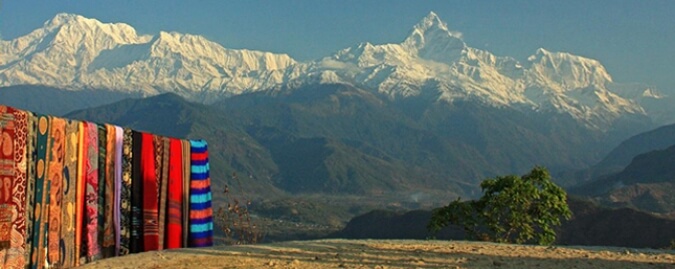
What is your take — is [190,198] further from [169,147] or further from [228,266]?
[228,266]

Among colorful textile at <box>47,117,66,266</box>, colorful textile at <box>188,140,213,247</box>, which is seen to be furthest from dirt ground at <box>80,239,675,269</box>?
colorful textile at <box>188,140,213,247</box>

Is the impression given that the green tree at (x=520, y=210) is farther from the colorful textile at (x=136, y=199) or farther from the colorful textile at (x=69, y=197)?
the colorful textile at (x=69, y=197)

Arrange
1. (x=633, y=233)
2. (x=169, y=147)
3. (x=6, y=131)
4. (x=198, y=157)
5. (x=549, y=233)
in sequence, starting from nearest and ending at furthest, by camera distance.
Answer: (x=6, y=131)
(x=169, y=147)
(x=198, y=157)
(x=549, y=233)
(x=633, y=233)

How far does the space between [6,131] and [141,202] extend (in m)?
4.24

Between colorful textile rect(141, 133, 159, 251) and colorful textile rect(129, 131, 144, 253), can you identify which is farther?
colorful textile rect(141, 133, 159, 251)

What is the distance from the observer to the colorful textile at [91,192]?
13.4 metres

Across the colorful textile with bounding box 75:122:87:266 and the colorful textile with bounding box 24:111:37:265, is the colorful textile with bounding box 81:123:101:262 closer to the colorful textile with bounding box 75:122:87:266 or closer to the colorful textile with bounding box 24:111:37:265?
the colorful textile with bounding box 75:122:87:266

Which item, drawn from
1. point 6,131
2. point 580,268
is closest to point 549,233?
point 580,268

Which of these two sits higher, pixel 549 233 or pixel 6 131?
pixel 6 131

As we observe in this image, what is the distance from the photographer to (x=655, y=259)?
49.0 feet

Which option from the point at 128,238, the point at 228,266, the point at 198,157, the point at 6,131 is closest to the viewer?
the point at 6,131

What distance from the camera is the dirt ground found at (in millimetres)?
13391

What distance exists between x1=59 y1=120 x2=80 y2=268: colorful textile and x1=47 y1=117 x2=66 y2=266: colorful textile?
12 cm

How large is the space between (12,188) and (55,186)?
4.19 feet
